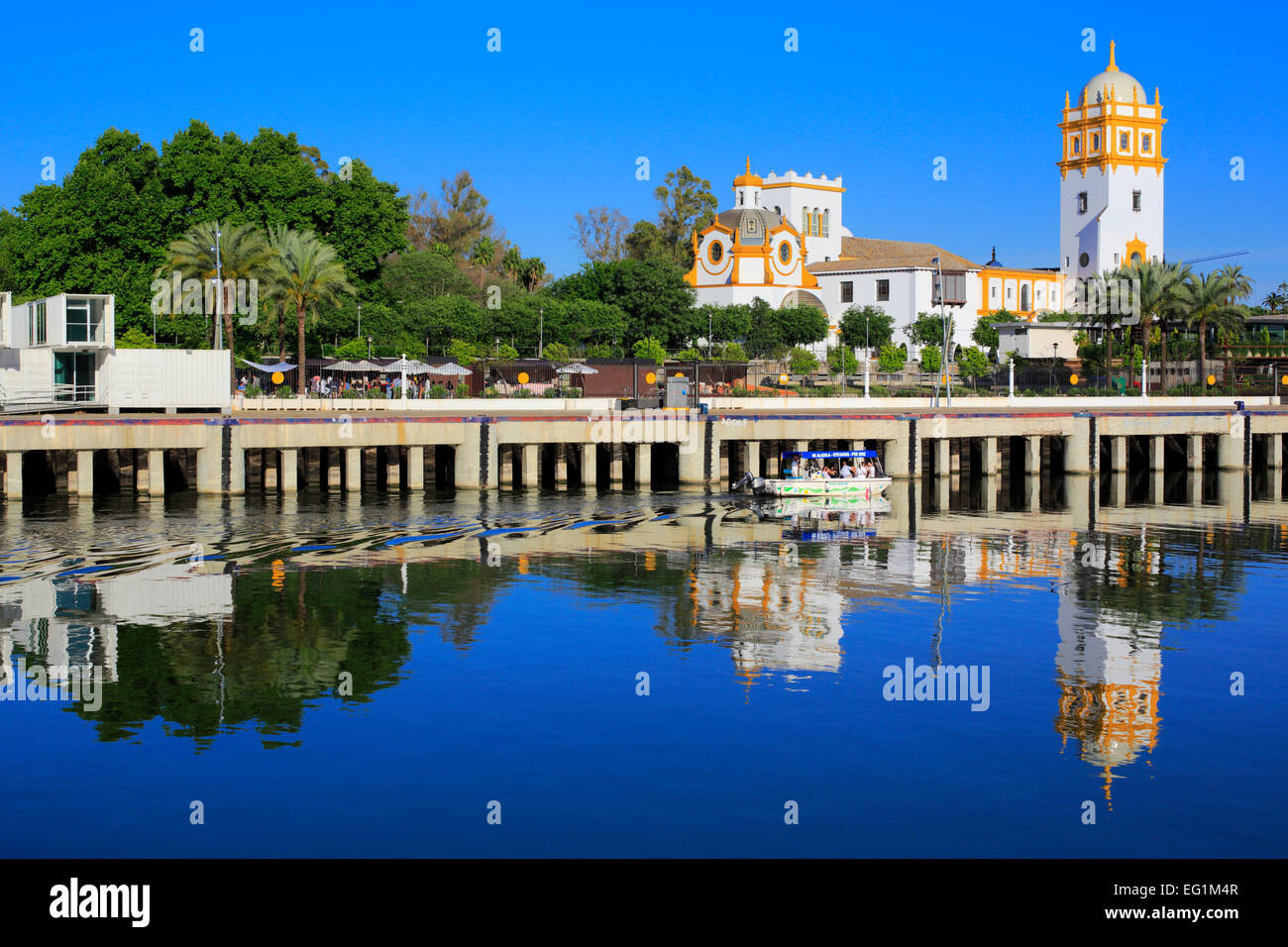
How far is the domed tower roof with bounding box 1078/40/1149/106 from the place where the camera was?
15412cm

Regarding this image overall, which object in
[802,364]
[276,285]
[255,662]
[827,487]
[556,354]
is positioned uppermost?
[276,285]

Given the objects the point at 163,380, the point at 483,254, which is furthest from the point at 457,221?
the point at 163,380

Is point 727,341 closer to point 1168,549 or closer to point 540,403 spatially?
point 540,403

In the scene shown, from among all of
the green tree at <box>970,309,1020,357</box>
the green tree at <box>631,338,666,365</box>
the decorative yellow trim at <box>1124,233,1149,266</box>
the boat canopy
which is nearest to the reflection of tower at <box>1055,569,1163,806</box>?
the boat canopy

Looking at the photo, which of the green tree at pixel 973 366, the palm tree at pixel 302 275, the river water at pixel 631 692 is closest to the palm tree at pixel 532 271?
the green tree at pixel 973 366

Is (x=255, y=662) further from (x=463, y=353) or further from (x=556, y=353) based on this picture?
(x=556, y=353)

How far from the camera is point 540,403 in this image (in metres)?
80.9

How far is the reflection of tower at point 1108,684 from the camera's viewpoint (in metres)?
24.6

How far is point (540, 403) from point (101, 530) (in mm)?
35929

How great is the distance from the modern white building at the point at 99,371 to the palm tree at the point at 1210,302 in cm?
7276

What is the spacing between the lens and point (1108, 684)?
2864cm

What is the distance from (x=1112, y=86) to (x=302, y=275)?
356 feet

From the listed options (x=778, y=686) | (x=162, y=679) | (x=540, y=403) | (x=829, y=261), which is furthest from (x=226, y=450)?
(x=829, y=261)

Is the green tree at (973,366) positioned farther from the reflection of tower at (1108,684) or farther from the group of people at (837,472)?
the reflection of tower at (1108,684)
